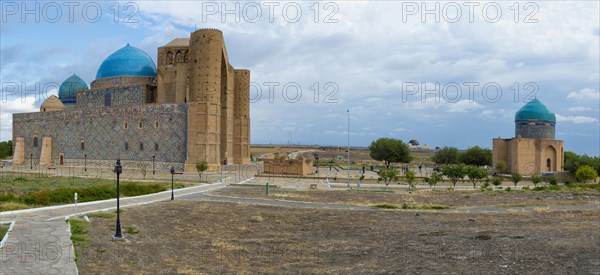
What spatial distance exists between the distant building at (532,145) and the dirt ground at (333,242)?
131 feet

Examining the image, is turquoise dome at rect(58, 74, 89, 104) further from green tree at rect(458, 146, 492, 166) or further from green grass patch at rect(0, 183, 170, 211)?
green tree at rect(458, 146, 492, 166)

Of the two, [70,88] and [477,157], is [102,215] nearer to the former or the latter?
[70,88]

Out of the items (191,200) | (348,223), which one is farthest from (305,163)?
(348,223)

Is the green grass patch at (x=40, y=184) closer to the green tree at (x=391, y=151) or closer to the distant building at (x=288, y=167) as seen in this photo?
the distant building at (x=288, y=167)

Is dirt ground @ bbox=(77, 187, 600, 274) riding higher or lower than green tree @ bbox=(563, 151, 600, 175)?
lower

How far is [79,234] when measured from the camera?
12.8 meters

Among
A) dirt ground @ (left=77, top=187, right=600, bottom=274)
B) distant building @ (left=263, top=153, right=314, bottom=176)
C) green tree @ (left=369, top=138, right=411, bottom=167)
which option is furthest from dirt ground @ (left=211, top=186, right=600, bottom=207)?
green tree @ (left=369, top=138, right=411, bottom=167)

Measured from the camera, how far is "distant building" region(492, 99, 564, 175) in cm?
5928

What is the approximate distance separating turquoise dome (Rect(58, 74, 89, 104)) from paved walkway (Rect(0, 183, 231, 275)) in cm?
5624

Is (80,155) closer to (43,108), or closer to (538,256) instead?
(43,108)

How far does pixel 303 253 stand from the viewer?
13.4m

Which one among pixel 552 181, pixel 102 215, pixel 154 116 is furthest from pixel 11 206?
pixel 552 181

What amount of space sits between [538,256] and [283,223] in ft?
28.8

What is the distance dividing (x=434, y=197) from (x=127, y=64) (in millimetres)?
42794
